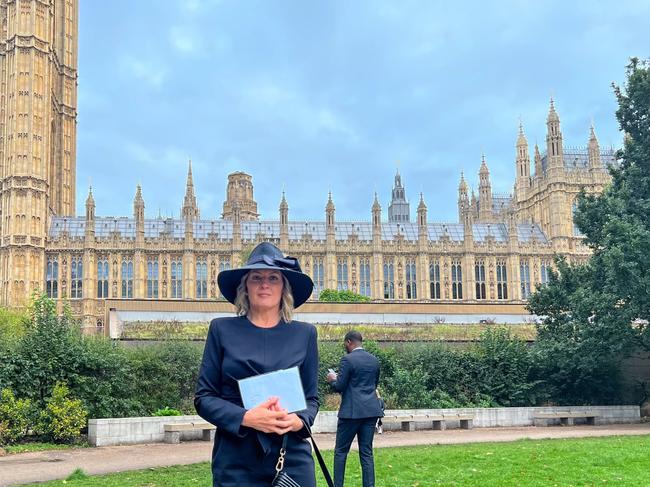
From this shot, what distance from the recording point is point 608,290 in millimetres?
19047

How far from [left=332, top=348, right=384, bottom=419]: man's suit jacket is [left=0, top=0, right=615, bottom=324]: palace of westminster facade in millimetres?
46755

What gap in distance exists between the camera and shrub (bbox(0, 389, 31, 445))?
567 inches

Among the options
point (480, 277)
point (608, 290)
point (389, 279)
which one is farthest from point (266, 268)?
point (480, 277)

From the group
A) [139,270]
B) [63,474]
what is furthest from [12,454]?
[139,270]

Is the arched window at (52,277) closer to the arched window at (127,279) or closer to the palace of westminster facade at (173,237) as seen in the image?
the palace of westminster facade at (173,237)

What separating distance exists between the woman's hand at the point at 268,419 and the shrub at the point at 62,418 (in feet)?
39.5

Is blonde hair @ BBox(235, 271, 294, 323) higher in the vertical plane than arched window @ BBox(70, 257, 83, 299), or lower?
lower

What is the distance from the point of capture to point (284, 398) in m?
3.80

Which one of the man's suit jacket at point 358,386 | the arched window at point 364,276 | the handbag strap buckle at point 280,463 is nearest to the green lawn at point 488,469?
the man's suit jacket at point 358,386

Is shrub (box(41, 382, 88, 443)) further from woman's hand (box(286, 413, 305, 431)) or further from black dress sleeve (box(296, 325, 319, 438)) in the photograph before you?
woman's hand (box(286, 413, 305, 431))

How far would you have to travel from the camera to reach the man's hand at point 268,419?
145 inches

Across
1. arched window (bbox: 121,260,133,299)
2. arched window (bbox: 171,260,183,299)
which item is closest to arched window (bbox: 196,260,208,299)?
arched window (bbox: 171,260,183,299)

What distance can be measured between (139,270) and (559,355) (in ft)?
141

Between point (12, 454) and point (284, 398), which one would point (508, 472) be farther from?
point (12, 454)
